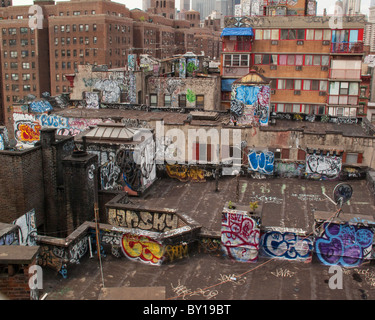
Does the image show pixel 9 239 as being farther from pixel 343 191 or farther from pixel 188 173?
pixel 188 173

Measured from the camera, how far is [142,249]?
562 inches

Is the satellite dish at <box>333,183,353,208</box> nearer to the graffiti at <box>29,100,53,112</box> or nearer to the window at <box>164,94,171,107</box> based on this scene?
the graffiti at <box>29,100,53,112</box>

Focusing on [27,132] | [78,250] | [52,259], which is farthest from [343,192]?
[27,132]

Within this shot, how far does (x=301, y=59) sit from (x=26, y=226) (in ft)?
154

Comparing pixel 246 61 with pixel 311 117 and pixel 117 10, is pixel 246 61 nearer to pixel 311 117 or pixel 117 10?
pixel 311 117

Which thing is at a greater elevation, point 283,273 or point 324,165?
point 324,165

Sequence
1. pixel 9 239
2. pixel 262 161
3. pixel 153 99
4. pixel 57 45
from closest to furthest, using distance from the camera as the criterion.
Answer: pixel 9 239
pixel 262 161
pixel 153 99
pixel 57 45

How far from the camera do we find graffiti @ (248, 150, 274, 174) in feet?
77.6

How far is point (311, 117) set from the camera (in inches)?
1542

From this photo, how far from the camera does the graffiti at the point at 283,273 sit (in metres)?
13.3

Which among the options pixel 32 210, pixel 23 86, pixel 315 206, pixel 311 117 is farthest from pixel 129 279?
pixel 23 86

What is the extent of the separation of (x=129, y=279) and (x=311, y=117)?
3039 centimetres

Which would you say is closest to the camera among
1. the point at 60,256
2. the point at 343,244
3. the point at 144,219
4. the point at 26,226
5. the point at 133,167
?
the point at 60,256

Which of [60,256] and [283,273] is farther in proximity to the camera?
[60,256]
